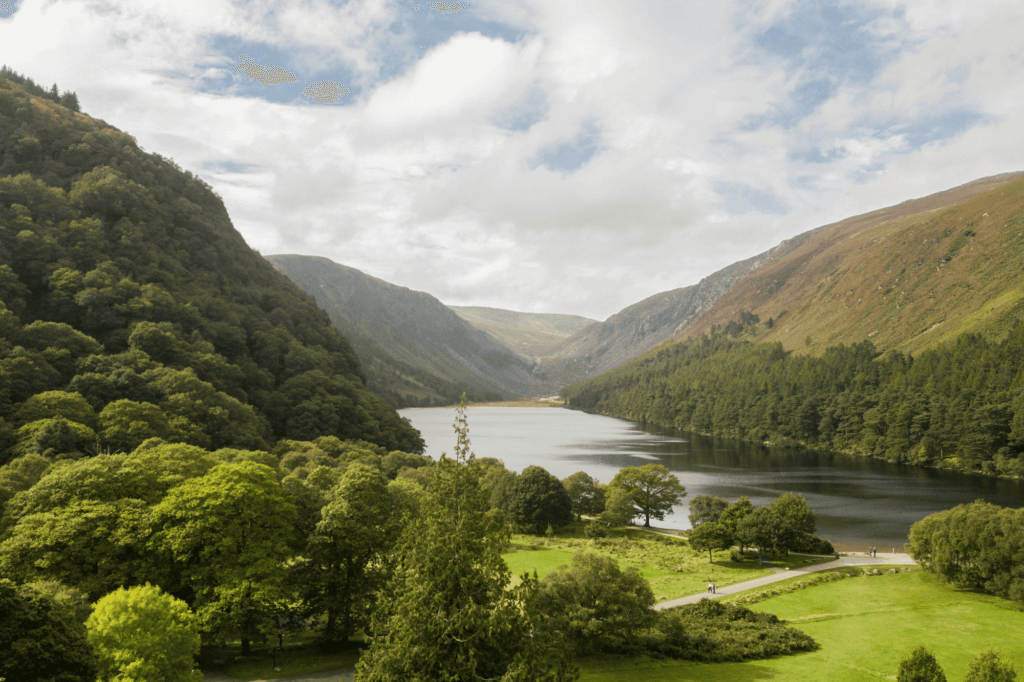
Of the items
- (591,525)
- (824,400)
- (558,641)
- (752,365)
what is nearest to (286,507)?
(558,641)

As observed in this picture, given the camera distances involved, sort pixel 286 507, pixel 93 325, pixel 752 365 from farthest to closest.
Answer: pixel 752 365 < pixel 93 325 < pixel 286 507

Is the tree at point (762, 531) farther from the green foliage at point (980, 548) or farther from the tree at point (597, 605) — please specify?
the tree at point (597, 605)

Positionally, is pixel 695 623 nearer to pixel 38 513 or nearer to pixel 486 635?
pixel 486 635

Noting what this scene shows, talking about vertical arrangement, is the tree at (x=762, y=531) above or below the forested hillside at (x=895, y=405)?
below

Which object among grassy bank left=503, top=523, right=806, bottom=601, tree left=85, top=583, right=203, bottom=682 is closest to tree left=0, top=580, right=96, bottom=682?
tree left=85, top=583, right=203, bottom=682

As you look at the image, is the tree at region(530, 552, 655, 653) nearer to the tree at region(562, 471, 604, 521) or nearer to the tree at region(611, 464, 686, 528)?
the tree at region(611, 464, 686, 528)

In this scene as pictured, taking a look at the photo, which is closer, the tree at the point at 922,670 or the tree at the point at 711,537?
the tree at the point at 922,670

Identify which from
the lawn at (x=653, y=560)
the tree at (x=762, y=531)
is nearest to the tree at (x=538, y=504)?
the lawn at (x=653, y=560)
